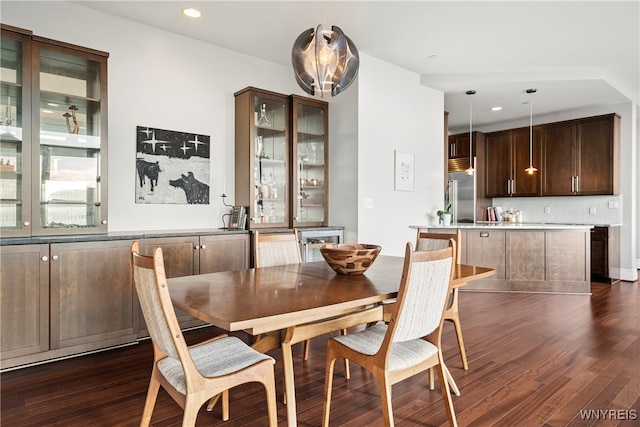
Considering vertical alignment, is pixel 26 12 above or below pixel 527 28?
below

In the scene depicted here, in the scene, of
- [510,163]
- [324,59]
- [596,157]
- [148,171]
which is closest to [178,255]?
[148,171]

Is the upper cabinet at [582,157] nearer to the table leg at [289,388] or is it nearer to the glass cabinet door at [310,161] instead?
the glass cabinet door at [310,161]

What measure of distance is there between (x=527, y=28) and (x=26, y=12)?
449 centimetres

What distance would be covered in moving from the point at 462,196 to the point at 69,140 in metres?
6.10

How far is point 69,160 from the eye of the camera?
3.08 m

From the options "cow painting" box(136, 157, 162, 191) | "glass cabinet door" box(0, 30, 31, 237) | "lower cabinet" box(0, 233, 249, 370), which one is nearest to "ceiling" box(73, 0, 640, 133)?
"glass cabinet door" box(0, 30, 31, 237)

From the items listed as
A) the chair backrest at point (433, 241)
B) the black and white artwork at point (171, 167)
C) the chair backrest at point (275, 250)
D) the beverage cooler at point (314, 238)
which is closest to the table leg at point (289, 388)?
the chair backrest at point (275, 250)

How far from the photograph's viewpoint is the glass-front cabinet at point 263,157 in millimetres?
4148

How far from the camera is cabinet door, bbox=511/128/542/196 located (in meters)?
6.97

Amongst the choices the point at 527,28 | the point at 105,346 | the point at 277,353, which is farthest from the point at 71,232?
the point at 527,28

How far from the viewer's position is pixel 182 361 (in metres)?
1.41

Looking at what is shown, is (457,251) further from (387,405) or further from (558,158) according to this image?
(558,158)

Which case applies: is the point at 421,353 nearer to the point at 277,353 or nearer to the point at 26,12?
the point at 277,353

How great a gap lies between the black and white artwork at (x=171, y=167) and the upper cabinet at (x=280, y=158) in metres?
0.40
